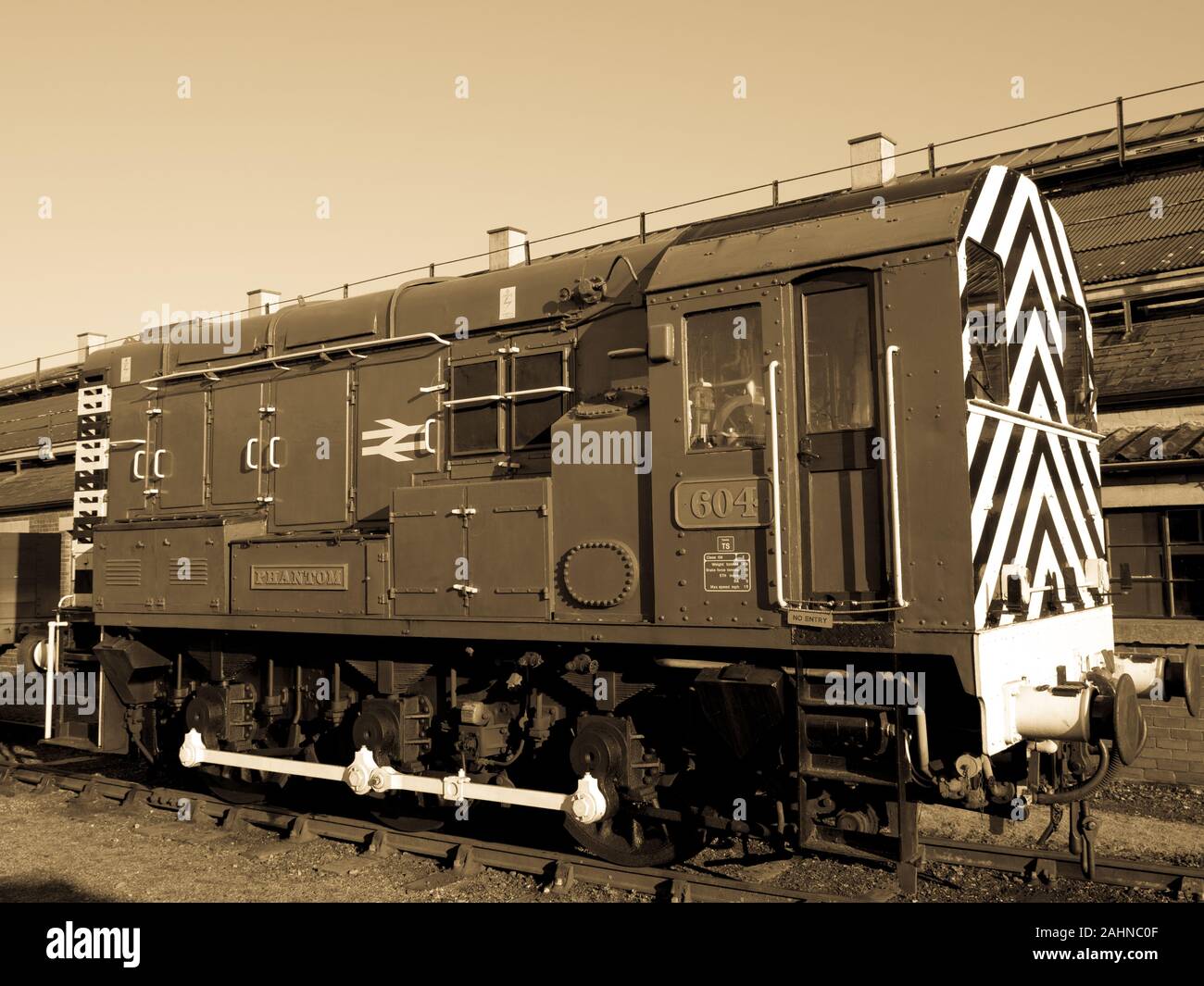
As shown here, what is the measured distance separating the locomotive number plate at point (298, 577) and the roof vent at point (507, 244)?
5.32 meters

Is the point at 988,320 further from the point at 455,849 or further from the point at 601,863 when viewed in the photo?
the point at 455,849

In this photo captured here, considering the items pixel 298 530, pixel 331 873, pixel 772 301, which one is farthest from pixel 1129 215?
pixel 331 873

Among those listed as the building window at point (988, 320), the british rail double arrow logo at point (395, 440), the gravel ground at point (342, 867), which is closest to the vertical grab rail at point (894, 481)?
the building window at point (988, 320)

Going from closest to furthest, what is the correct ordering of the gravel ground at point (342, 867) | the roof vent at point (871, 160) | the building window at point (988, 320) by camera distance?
1. the building window at point (988, 320)
2. the gravel ground at point (342, 867)
3. the roof vent at point (871, 160)

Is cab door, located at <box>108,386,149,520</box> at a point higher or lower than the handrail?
higher

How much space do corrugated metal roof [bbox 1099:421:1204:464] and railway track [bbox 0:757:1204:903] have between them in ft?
15.8

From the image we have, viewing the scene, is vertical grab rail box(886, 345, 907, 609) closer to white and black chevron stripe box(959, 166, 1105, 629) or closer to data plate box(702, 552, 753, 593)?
white and black chevron stripe box(959, 166, 1105, 629)

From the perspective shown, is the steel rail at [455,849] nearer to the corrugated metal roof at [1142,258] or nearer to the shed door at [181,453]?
the shed door at [181,453]

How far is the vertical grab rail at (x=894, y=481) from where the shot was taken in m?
5.28

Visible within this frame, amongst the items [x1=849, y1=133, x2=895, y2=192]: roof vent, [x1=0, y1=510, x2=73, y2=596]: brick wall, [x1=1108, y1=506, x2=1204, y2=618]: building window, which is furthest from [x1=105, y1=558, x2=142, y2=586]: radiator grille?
[x1=0, y1=510, x2=73, y2=596]: brick wall

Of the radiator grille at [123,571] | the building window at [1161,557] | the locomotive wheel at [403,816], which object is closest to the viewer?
the locomotive wheel at [403,816]

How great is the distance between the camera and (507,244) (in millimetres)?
14672

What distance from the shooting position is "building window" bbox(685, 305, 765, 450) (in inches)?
234
